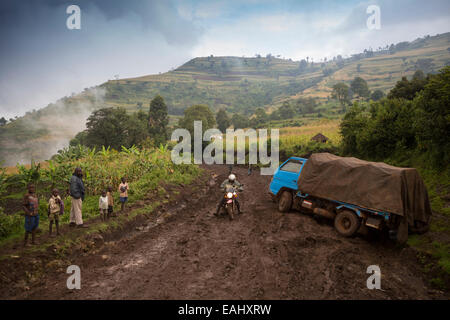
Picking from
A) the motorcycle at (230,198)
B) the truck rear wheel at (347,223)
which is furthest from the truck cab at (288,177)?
the truck rear wheel at (347,223)

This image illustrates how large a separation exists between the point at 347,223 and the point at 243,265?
437 centimetres

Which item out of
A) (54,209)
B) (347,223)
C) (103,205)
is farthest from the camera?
(103,205)

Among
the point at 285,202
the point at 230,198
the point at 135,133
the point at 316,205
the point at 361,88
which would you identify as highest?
the point at 361,88

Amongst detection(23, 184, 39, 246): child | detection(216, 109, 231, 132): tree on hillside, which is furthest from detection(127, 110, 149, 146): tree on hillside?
detection(216, 109, 231, 132): tree on hillside

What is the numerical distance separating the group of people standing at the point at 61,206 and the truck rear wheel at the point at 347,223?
8770 millimetres

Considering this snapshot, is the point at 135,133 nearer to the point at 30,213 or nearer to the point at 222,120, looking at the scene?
the point at 30,213

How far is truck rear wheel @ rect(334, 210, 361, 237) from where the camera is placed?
29.1 feet

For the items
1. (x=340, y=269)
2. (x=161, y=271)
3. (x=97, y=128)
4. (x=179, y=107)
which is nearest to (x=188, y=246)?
(x=161, y=271)

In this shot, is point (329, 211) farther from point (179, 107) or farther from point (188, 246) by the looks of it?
point (179, 107)

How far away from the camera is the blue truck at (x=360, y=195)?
7.96 meters

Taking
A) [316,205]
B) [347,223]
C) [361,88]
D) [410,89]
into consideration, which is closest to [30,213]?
[316,205]

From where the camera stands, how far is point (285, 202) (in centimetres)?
1184

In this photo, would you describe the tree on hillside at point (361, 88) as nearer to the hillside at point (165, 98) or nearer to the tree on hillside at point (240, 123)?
the hillside at point (165, 98)
